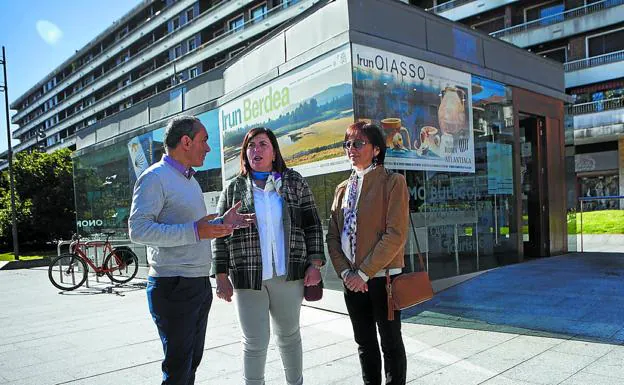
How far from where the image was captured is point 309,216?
126 inches

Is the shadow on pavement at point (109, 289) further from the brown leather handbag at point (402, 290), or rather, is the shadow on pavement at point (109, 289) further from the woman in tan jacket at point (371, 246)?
the brown leather handbag at point (402, 290)

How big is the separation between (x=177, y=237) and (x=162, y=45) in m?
49.8

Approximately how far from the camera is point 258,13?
39.2m

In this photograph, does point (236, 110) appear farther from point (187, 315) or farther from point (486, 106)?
point (187, 315)

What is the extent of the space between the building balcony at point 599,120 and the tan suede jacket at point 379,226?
3128 centimetres

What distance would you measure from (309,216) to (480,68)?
21.4 ft

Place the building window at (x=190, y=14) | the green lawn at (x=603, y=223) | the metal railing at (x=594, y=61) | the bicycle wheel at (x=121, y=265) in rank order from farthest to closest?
the building window at (x=190, y=14), the metal railing at (x=594, y=61), the green lawn at (x=603, y=223), the bicycle wheel at (x=121, y=265)

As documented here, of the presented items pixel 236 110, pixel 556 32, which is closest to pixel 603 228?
pixel 236 110

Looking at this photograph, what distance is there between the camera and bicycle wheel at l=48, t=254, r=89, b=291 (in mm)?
10195

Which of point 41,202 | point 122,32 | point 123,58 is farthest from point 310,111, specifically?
point 122,32

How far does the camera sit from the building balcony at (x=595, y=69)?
94.7ft

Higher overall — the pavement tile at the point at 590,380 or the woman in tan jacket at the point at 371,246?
the woman in tan jacket at the point at 371,246

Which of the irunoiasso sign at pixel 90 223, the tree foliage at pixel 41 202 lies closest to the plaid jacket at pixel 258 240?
the irunoiasso sign at pixel 90 223

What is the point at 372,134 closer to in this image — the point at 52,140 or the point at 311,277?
the point at 311,277
